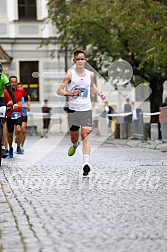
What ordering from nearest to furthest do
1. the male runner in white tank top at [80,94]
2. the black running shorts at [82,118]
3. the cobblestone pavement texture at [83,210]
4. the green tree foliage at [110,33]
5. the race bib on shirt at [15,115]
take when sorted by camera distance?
the cobblestone pavement texture at [83,210] → the male runner in white tank top at [80,94] → the black running shorts at [82,118] → the race bib on shirt at [15,115] → the green tree foliage at [110,33]

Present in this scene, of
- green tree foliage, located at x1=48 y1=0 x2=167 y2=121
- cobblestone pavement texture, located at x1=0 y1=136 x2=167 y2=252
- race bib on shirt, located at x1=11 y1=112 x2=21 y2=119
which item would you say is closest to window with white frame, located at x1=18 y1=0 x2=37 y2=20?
green tree foliage, located at x1=48 y1=0 x2=167 y2=121

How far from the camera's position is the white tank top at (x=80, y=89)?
1216 cm

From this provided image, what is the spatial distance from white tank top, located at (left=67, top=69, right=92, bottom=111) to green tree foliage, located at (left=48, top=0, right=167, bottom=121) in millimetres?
13041

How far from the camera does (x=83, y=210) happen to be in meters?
8.18

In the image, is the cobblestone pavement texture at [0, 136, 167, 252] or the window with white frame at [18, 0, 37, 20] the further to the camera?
the window with white frame at [18, 0, 37, 20]

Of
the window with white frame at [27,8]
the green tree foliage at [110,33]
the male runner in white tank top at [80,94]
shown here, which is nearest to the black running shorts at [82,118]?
the male runner in white tank top at [80,94]

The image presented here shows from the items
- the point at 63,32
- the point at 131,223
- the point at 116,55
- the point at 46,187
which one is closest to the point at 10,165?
the point at 46,187

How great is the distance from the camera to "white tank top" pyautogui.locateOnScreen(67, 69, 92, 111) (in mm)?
12164

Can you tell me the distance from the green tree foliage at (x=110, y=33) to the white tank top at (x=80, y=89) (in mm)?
13041

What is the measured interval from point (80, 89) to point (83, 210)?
423 cm

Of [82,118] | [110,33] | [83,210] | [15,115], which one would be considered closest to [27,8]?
[110,33]

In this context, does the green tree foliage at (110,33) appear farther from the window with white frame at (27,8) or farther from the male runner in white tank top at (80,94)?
the male runner in white tank top at (80,94)

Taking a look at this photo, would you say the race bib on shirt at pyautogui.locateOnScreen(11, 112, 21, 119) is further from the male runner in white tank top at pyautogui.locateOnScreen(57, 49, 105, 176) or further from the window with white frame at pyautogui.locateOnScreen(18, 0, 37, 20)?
the window with white frame at pyautogui.locateOnScreen(18, 0, 37, 20)

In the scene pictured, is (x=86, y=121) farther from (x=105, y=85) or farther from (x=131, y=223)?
(x=105, y=85)
